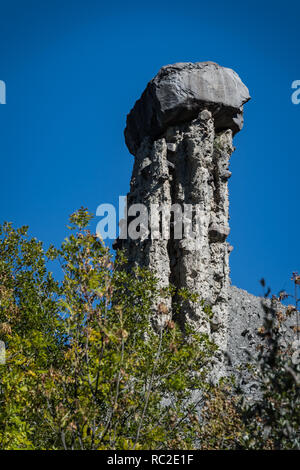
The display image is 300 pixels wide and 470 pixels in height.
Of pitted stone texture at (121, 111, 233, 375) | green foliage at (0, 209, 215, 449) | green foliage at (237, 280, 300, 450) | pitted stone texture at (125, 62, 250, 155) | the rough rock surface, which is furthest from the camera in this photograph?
pitted stone texture at (125, 62, 250, 155)

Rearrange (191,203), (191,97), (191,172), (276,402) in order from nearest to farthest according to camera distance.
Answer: (276,402)
(191,203)
(191,172)
(191,97)

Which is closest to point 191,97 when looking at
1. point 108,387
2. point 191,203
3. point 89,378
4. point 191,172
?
point 191,172

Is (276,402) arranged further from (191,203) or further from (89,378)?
(191,203)

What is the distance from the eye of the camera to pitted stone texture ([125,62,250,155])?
122ft

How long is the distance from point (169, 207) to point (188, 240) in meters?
2.52

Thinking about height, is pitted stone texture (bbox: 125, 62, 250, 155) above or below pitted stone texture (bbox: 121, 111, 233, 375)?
above

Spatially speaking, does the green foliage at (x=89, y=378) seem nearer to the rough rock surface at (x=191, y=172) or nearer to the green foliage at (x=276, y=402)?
the green foliage at (x=276, y=402)

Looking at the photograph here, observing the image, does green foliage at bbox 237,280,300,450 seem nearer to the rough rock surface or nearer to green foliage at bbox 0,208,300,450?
green foliage at bbox 0,208,300,450

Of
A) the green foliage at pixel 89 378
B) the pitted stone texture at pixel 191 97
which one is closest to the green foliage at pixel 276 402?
the green foliage at pixel 89 378

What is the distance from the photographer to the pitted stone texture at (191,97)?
3720 cm

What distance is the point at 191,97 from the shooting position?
3712cm

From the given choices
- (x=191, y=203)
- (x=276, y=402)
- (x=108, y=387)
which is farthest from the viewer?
(x=191, y=203)

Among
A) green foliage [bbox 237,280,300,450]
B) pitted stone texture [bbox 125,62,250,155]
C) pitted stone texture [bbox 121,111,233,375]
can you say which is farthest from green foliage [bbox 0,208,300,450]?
pitted stone texture [bbox 125,62,250,155]

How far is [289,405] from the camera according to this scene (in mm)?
9375
